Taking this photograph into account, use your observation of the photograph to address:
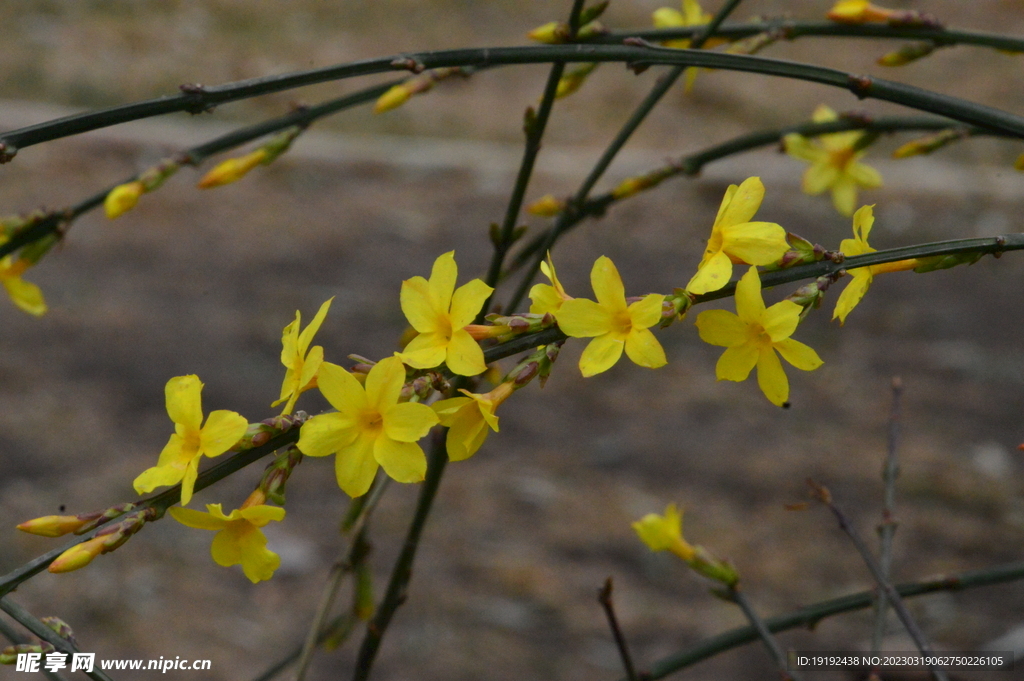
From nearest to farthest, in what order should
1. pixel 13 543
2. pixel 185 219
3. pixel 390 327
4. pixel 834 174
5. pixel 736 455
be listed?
pixel 834 174
pixel 13 543
pixel 736 455
pixel 390 327
pixel 185 219

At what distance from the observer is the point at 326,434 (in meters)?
0.61

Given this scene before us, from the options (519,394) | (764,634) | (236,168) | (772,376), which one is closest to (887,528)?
(764,634)

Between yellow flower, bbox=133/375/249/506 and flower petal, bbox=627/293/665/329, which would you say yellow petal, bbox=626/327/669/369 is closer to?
flower petal, bbox=627/293/665/329

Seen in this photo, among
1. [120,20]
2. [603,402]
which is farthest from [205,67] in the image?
[603,402]

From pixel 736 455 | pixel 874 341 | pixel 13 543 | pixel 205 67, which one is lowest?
pixel 13 543

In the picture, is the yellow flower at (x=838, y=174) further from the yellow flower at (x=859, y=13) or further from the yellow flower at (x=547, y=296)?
the yellow flower at (x=547, y=296)

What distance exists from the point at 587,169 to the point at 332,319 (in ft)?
4.44

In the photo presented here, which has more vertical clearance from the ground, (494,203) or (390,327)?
(494,203)

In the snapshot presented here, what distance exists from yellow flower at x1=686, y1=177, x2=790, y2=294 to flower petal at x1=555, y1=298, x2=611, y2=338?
0.23 feet

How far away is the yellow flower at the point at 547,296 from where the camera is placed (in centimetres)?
63

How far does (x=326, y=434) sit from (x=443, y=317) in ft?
0.41

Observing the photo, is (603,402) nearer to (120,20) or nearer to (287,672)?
(287,672)

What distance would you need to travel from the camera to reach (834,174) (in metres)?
1.33

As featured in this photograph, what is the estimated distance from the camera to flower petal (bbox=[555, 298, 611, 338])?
0.61m
